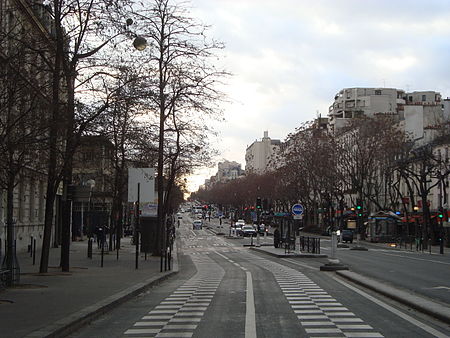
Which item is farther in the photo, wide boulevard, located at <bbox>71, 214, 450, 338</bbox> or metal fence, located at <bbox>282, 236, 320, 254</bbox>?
metal fence, located at <bbox>282, 236, 320, 254</bbox>

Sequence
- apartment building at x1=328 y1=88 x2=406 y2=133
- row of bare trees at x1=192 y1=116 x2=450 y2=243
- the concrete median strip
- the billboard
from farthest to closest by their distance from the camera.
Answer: apartment building at x1=328 y1=88 x2=406 y2=133
row of bare trees at x1=192 y1=116 x2=450 y2=243
the billboard
the concrete median strip

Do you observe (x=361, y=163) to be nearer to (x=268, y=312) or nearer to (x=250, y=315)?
(x=268, y=312)

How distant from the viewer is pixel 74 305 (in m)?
13.5

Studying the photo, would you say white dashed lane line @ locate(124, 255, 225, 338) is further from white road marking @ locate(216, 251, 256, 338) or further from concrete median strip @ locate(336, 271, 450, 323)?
concrete median strip @ locate(336, 271, 450, 323)

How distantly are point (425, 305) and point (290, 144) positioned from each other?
6698 centimetres

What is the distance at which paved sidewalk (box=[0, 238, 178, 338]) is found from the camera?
35.3ft

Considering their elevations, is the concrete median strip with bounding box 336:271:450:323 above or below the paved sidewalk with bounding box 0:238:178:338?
above

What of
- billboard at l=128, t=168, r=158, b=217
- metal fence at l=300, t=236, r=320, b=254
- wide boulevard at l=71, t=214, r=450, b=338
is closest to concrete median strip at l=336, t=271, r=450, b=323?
wide boulevard at l=71, t=214, r=450, b=338

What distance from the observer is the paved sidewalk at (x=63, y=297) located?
Result: 35.3 ft

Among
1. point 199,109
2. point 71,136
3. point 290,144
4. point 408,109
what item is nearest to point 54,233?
point 199,109

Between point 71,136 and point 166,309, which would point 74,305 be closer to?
point 166,309

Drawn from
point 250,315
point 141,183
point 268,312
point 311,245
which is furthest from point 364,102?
point 250,315

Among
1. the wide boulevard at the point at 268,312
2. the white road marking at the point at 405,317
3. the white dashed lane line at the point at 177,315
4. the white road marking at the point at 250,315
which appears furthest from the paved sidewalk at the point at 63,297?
the white road marking at the point at 405,317

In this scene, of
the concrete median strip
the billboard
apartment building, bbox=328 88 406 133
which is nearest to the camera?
the concrete median strip
